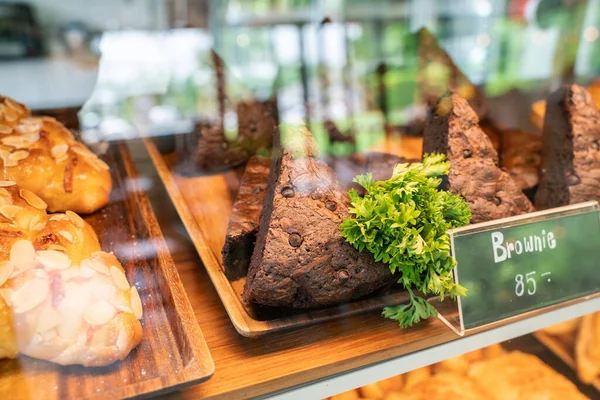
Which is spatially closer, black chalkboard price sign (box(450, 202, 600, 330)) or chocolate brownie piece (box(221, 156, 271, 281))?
black chalkboard price sign (box(450, 202, 600, 330))

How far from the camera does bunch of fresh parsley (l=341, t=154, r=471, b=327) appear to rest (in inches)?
41.4

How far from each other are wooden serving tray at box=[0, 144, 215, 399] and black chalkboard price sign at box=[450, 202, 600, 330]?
21.6 inches

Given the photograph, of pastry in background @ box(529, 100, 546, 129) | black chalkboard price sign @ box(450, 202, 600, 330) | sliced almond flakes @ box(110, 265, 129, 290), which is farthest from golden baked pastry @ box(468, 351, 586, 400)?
sliced almond flakes @ box(110, 265, 129, 290)

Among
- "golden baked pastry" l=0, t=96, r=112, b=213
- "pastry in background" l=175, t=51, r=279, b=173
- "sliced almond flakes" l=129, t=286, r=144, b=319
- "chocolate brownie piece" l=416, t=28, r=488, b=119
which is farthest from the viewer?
"chocolate brownie piece" l=416, t=28, r=488, b=119

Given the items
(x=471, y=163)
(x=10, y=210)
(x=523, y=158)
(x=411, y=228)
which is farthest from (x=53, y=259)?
(x=523, y=158)

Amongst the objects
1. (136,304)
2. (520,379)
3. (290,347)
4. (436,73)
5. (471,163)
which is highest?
(436,73)

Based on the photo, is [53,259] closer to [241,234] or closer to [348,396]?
[241,234]

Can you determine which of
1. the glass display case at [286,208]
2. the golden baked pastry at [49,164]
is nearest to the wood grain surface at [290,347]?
the glass display case at [286,208]

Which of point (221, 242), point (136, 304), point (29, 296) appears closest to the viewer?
point (29, 296)

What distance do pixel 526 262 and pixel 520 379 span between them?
526mm

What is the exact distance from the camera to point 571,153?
1400 mm

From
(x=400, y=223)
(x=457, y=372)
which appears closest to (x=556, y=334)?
(x=457, y=372)

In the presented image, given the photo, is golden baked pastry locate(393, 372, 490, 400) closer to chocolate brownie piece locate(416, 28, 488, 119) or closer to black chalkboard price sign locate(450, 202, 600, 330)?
black chalkboard price sign locate(450, 202, 600, 330)

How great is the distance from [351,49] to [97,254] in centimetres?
99
